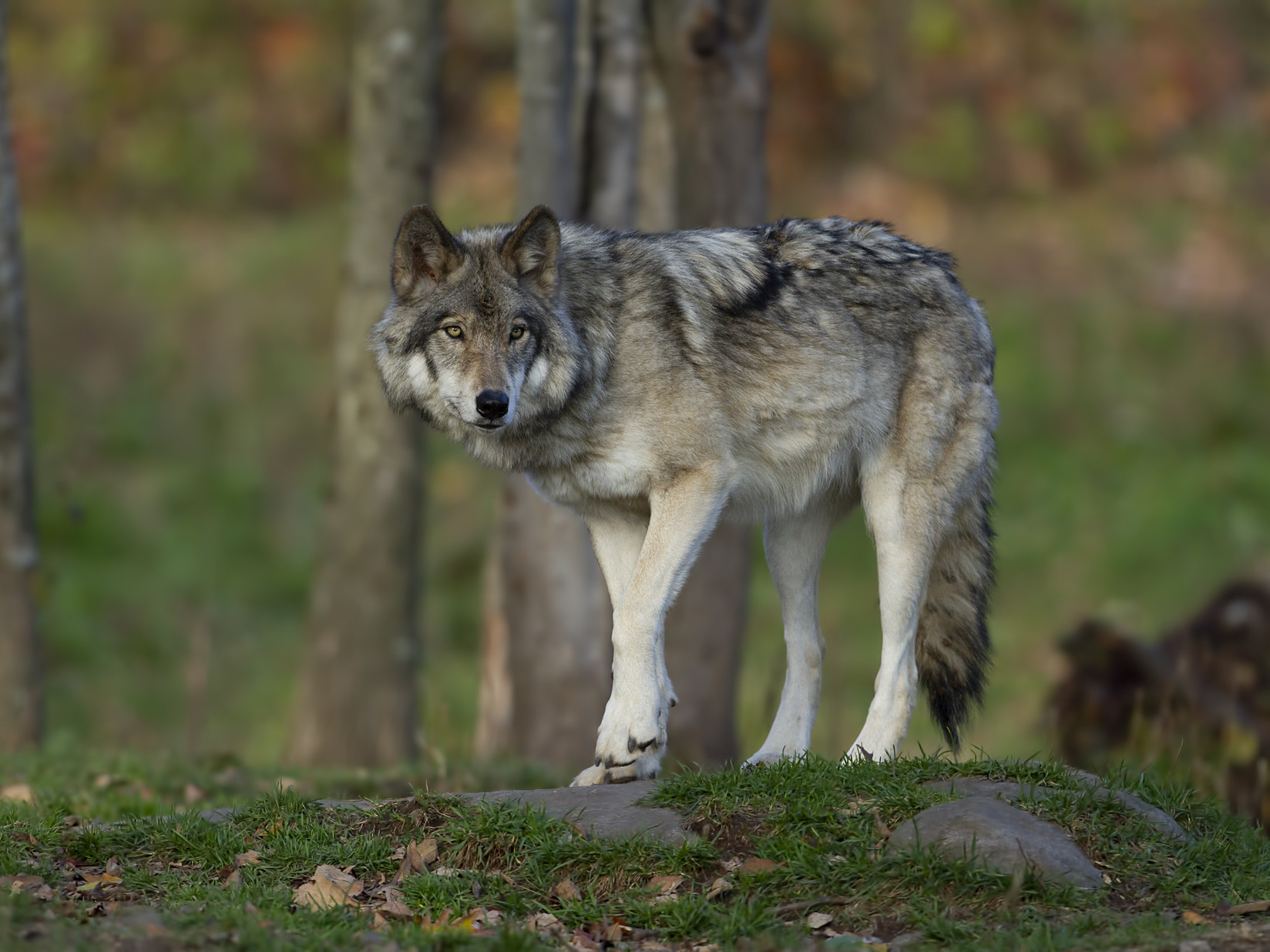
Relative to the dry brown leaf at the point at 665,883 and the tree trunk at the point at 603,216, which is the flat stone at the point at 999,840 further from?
the tree trunk at the point at 603,216

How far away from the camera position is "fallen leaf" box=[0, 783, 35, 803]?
641 centimetres

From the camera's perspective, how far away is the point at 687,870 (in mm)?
4516

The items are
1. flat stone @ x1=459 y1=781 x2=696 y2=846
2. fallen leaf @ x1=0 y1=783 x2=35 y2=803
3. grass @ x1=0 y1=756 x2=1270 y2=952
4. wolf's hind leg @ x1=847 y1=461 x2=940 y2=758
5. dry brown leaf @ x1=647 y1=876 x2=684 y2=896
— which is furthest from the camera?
fallen leaf @ x1=0 y1=783 x2=35 y2=803

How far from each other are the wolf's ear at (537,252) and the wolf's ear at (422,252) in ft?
0.68

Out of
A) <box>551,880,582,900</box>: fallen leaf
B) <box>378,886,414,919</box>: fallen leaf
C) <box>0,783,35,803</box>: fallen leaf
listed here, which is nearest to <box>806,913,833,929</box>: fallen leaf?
<box>551,880,582,900</box>: fallen leaf

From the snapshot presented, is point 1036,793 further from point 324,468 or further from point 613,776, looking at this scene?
point 324,468

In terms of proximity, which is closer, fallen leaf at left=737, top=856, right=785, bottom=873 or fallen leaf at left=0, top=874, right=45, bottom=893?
fallen leaf at left=0, top=874, right=45, bottom=893

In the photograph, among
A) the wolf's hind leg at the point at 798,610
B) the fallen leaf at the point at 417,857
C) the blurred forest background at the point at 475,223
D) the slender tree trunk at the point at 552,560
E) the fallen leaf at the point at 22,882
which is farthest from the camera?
the blurred forest background at the point at 475,223

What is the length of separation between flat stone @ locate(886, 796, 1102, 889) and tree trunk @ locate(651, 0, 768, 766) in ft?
14.2

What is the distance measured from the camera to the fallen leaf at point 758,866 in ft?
14.6

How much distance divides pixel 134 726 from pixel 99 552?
3.13 meters

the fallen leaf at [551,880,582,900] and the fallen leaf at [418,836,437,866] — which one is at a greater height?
the fallen leaf at [418,836,437,866]

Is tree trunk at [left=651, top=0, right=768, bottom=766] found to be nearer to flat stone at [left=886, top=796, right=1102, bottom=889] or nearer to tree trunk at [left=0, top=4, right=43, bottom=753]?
tree trunk at [left=0, top=4, right=43, bottom=753]

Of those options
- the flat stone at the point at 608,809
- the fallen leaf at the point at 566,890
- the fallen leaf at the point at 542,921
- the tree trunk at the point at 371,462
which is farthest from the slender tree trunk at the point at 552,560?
the fallen leaf at the point at 542,921
